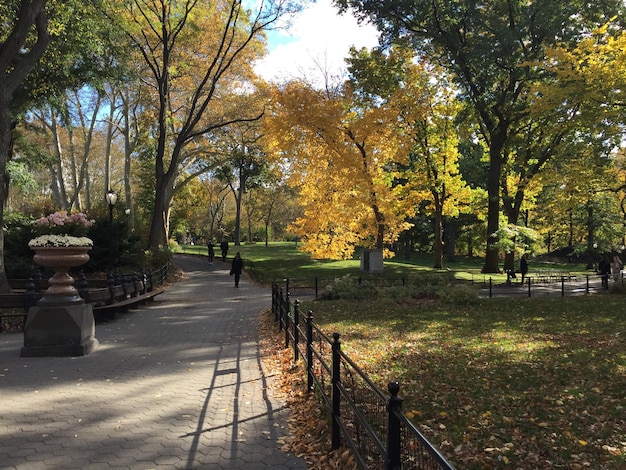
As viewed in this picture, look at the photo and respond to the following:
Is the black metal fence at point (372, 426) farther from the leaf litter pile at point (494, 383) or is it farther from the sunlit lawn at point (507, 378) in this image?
the sunlit lawn at point (507, 378)

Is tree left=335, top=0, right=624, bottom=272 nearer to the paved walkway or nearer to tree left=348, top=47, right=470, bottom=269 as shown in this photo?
tree left=348, top=47, right=470, bottom=269

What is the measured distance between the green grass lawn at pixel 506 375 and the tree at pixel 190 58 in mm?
12876

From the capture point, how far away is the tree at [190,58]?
66.2 feet

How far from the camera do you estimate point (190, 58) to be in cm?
2509

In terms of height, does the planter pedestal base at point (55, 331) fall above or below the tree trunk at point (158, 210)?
below

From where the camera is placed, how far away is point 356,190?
82.2 feet

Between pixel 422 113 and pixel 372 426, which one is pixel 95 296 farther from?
pixel 422 113

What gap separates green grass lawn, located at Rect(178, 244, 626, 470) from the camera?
429 cm

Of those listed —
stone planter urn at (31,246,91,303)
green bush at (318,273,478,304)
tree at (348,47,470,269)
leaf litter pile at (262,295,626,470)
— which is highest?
tree at (348,47,470,269)

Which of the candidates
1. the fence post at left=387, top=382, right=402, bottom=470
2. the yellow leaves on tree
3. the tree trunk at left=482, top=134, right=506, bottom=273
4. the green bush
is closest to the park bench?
the green bush

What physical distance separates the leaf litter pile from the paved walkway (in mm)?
462

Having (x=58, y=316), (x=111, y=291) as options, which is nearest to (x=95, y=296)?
(x=111, y=291)

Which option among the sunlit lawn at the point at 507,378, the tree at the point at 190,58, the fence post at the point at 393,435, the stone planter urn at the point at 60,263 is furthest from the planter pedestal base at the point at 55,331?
the tree at the point at 190,58

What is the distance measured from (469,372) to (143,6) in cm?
2080
